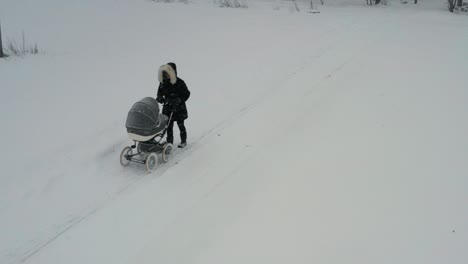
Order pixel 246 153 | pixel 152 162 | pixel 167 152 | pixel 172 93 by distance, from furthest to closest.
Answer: pixel 246 153
pixel 167 152
pixel 172 93
pixel 152 162

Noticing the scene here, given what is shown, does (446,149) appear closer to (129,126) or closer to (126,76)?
(129,126)

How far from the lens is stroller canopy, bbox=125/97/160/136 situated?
6.59 metres

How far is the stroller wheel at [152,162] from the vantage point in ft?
22.5

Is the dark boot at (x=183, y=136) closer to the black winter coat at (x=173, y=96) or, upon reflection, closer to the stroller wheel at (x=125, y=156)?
the black winter coat at (x=173, y=96)

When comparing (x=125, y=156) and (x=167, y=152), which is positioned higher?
(x=125, y=156)

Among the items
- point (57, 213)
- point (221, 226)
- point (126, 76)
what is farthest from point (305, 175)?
point (126, 76)

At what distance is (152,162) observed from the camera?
7000 millimetres

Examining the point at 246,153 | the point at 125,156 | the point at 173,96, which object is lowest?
the point at 246,153

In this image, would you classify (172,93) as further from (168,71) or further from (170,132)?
(170,132)

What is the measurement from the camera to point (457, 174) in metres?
6.61

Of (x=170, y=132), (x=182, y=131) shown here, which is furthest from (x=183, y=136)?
(x=170, y=132)

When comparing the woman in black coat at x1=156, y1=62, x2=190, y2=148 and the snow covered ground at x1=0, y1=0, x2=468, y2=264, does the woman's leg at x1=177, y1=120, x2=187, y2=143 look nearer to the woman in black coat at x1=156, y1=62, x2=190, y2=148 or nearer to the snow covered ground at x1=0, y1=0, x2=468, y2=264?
the woman in black coat at x1=156, y1=62, x2=190, y2=148

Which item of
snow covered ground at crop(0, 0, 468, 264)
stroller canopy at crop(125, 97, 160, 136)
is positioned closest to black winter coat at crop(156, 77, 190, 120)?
stroller canopy at crop(125, 97, 160, 136)

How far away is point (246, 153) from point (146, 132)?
1907 millimetres
